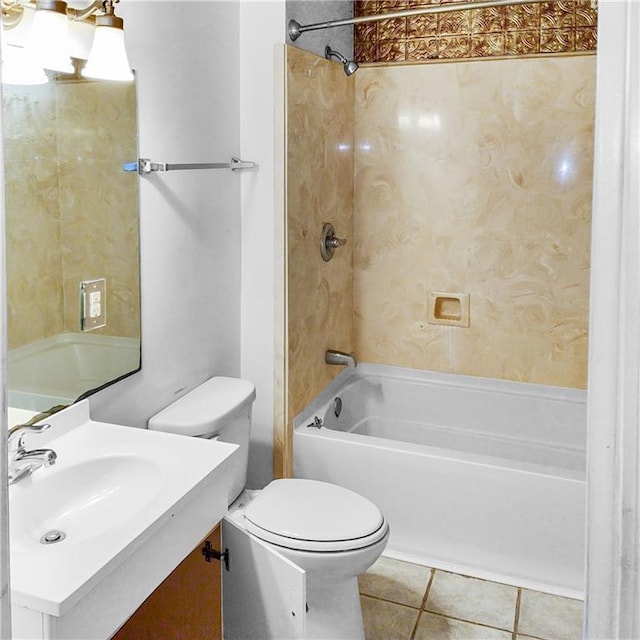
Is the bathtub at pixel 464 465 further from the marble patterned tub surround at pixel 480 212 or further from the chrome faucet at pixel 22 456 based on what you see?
the chrome faucet at pixel 22 456

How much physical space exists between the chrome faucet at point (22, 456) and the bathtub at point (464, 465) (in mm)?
1243

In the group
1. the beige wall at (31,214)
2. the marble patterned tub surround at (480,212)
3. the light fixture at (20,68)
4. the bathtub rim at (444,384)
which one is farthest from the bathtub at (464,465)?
the light fixture at (20,68)

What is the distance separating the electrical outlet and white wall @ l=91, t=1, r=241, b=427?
180 mm

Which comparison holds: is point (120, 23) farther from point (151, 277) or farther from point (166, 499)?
point (166, 499)

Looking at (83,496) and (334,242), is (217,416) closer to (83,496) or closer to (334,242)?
(83,496)

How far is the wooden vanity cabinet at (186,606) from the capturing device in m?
1.30

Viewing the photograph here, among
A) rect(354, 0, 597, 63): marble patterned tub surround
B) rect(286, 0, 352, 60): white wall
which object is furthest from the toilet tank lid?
rect(354, 0, 597, 63): marble patterned tub surround

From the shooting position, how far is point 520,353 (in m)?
2.87

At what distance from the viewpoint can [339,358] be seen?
278cm

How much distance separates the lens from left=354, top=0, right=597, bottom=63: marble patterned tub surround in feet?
8.59

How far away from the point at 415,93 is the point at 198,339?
147 centimetres

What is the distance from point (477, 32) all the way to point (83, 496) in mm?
2330

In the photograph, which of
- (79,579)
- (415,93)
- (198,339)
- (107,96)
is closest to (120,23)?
(107,96)

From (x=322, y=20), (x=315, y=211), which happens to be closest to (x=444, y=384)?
(x=315, y=211)
